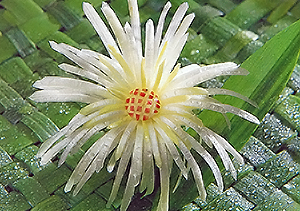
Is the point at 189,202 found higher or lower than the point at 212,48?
lower

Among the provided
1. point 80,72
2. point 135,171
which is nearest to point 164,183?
point 135,171

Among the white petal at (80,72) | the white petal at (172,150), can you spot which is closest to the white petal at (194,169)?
the white petal at (172,150)

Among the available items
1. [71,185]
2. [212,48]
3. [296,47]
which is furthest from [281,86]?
[71,185]

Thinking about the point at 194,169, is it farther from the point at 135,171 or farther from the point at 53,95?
the point at 53,95

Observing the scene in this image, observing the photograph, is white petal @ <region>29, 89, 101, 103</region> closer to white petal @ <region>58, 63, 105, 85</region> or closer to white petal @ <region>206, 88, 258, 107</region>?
white petal @ <region>58, 63, 105, 85</region>

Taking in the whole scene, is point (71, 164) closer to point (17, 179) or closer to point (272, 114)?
point (17, 179)

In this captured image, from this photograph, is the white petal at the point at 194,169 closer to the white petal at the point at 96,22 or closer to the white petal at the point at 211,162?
the white petal at the point at 211,162
